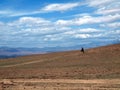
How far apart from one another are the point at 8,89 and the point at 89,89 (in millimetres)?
6877

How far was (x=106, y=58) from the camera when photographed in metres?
58.6

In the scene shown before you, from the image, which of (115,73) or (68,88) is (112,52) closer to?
(115,73)

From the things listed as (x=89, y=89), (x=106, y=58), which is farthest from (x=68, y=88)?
(x=106, y=58)

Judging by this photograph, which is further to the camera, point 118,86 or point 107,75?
point 107,75

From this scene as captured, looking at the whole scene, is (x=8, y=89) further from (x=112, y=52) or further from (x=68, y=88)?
(x=112, y=52)

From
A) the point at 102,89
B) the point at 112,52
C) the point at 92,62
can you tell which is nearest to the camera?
the point at 102,89

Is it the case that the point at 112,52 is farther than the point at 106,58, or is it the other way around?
the point at 112,52

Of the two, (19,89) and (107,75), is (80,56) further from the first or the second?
(19,89)

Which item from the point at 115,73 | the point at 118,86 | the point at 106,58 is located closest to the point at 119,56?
the point at 106,58

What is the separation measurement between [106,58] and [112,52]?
505cm

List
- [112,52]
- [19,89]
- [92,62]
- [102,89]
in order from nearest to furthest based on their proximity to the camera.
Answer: [102,89] < [19,89] < [92,62] < [112,52]

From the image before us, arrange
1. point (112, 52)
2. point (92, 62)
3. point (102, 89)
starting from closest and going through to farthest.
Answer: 1. point (102, 89)
2. point (92, 62)
3. point (112, 52)

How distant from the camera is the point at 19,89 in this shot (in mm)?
28453

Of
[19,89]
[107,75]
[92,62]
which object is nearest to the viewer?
[19,89]
